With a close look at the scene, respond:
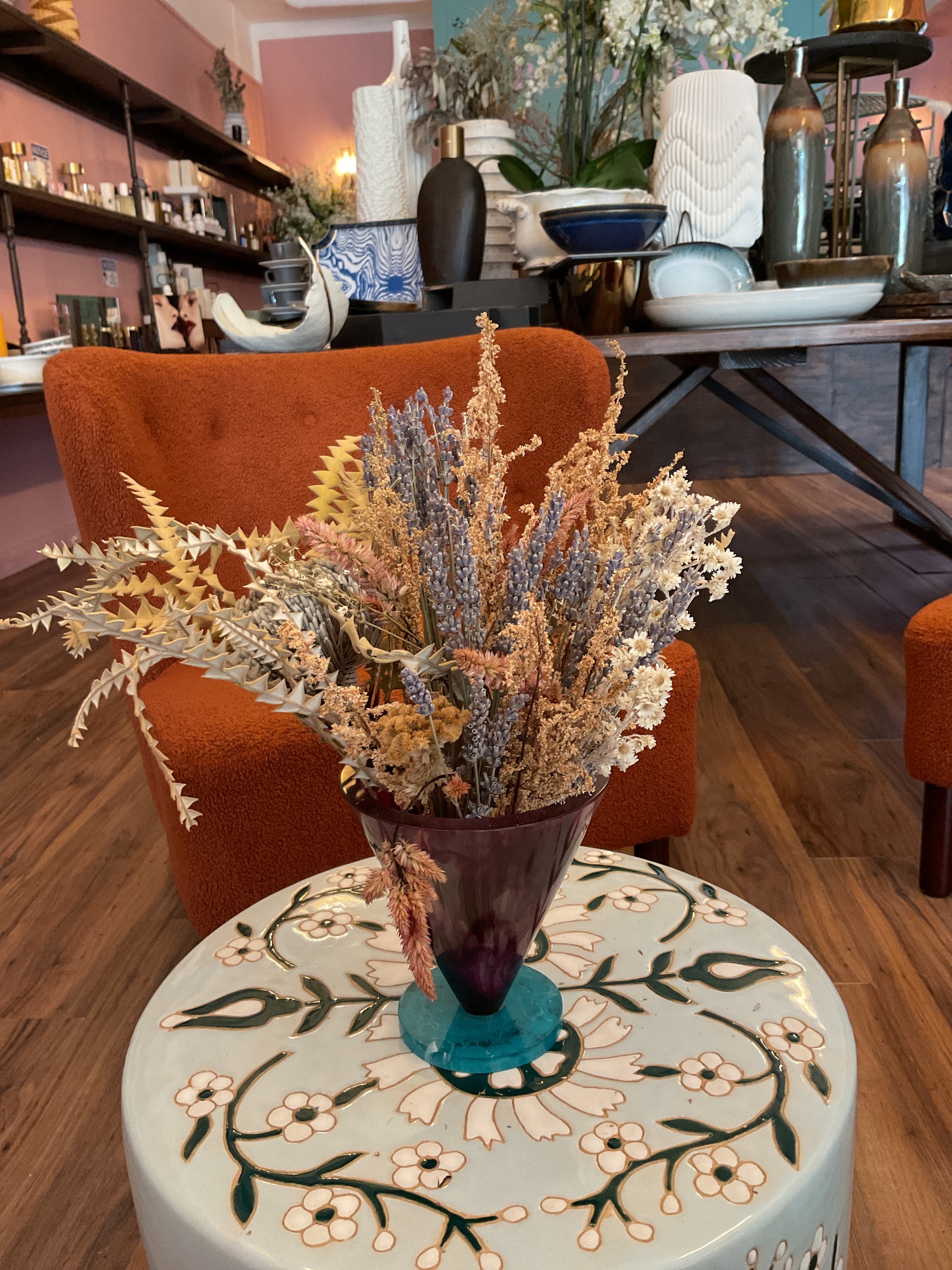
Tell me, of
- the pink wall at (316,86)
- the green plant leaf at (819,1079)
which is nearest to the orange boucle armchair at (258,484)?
the green plant leaf at (819,1079)

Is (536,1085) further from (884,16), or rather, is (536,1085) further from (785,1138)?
(884,16)

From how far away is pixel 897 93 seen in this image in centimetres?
213

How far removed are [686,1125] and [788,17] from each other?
19.8 feet

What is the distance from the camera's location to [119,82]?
15.3 feet

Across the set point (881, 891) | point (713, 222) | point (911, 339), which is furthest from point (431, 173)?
point (881, 891)

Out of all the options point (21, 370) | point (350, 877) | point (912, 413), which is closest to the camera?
point (350, 877)

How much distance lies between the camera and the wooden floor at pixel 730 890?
98cm

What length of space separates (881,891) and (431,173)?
58.4 inches

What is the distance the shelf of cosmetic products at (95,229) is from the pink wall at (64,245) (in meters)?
0.06

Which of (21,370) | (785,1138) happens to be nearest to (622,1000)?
(785,1138)

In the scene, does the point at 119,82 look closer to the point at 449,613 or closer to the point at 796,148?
the point at 796,148

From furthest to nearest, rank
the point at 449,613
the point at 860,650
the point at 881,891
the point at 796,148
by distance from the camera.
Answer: the point at 860,650 < the point at 796,148 < the point at 881,891 < the point at 449,613

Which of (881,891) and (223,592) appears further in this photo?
(881,891)

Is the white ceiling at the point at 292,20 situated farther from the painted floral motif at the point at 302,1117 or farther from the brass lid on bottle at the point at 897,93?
the painted floral motif at the point at 302,1117
